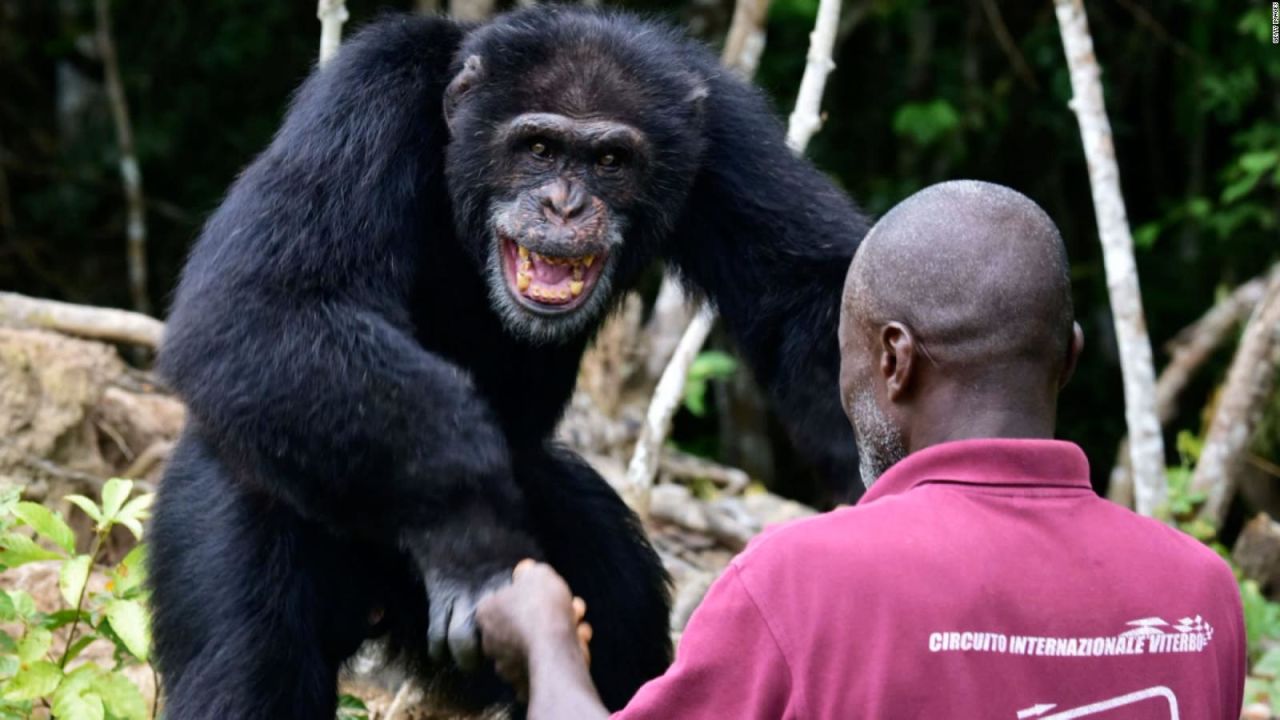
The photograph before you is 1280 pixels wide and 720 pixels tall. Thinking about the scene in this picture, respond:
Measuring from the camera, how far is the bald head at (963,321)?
3.01m

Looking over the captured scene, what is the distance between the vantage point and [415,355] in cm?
456

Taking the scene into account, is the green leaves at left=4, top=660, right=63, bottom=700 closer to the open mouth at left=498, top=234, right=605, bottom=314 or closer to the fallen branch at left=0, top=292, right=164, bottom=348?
the open mouth at left=498, top=234, right=605, bottom=314

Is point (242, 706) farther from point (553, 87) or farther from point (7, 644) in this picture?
point (553, 87)

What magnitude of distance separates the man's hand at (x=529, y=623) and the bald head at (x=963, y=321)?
0.88 m

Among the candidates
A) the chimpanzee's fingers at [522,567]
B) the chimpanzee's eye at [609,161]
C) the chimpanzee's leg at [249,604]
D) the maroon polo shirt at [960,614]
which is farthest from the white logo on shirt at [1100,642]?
the chimpanzee's eye at [609,161]

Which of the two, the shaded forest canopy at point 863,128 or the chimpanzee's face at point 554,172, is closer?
the chimpanzee's face at point 554,172

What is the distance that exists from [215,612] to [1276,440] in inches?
315

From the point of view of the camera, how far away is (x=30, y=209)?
12852 mm

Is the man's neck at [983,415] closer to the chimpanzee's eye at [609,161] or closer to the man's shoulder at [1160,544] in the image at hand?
the man's shoulder at [1160,544]

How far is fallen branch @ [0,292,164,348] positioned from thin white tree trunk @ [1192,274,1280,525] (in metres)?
5.69

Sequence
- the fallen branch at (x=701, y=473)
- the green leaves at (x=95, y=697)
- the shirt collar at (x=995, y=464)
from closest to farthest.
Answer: the shirt collar at (x=995, y=464) → the green leaves at (x=95, y=697) → the fallen branch at (x=701, y=473)

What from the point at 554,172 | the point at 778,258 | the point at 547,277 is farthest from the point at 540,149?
the point at 778,258

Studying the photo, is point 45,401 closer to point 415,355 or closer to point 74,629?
point 74,629

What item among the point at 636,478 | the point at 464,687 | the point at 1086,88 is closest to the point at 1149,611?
the point at 464,687
